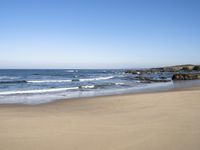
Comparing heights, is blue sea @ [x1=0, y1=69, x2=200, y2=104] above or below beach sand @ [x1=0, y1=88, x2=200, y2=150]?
below

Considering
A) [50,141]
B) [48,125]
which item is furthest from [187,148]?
[48,125]

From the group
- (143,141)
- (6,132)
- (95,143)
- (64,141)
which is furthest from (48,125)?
(143,141)

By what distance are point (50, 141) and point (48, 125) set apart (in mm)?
1512

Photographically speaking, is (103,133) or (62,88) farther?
(62,88)

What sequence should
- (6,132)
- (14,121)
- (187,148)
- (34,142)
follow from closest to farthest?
(187,148)
(34,142)
(6,132)
(14,121)

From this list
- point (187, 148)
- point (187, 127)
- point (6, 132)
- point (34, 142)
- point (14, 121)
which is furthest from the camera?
point (14, 121)

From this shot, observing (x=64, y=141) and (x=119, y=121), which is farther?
(x=119, y=121)

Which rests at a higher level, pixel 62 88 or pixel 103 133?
pixel 103 133

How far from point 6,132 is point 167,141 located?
3997 millimetres

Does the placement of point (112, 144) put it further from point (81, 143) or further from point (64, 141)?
point (64, 141)

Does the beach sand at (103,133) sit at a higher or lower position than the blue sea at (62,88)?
higher

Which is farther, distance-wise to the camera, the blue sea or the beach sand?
the blue sea

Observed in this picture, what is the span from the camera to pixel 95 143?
5.39m

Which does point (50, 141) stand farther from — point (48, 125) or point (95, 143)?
point (48, 125)
